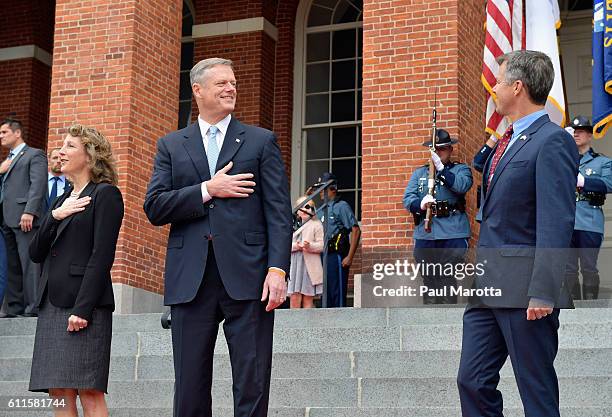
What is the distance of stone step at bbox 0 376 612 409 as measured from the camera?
735 cm

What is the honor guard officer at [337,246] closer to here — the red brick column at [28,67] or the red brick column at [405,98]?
the red brick column at [405,98]

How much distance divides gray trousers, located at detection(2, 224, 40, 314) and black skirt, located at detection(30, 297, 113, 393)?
17.9 feet

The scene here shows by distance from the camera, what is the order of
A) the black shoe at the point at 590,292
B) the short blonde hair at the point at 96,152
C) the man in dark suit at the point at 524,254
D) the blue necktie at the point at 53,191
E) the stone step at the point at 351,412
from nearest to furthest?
1. the man in dark suit at the point at 524,254
2. the short blonde hair at the point at 96,152
3. the stone step at the point at 351,412
4. the black shoe at the point at 590,292
5. the blue necktie at the point at 53,191

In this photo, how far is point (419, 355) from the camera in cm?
829

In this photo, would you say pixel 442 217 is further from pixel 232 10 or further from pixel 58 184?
pixel 232 10

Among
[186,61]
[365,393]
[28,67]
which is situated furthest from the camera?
[28,67]

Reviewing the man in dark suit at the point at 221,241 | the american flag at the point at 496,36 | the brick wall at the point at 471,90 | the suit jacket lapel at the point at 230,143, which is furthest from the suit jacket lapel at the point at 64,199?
the brick wall at the point at 471,90

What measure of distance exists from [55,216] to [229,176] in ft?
4.34

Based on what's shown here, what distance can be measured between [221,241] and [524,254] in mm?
1454

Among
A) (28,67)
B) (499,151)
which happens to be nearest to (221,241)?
(499,151)

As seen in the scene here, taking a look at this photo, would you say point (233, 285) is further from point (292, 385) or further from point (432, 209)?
point (432, 209)

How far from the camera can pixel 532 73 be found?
5387 mm

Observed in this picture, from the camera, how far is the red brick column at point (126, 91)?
12609 millimetres

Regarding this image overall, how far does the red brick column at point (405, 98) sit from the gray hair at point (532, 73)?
638cm
